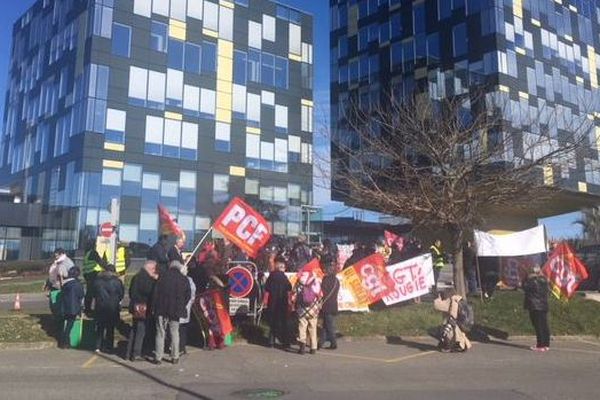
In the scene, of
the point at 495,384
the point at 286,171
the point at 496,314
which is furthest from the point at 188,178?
the point at 495,384

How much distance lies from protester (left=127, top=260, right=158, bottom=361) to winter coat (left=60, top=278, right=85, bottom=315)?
1482mm

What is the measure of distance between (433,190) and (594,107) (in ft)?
147

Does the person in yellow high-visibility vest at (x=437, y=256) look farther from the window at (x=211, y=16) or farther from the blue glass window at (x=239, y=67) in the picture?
the window at (x=211, y=16)

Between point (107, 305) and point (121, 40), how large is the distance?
39.7 metres

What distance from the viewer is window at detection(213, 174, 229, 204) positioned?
51.3 m

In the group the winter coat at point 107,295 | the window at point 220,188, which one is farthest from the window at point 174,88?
the winter coat at point 107,295

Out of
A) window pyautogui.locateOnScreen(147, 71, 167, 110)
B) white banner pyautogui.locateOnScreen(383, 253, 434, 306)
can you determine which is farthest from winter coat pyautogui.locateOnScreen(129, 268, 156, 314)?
window pyautogui.locateOnScreen(147, 71, 167, 110)

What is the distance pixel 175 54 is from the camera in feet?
165

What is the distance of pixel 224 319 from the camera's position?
494 inches

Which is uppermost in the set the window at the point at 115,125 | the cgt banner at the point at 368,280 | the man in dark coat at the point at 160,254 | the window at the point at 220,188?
the window at the point at 115,125

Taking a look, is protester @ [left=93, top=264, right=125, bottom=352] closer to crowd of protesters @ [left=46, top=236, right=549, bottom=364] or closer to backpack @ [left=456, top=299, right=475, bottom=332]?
crowd of protesters @ [left=46, top=236, right=549, bottom=364]

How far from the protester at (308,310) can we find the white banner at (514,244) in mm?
6818

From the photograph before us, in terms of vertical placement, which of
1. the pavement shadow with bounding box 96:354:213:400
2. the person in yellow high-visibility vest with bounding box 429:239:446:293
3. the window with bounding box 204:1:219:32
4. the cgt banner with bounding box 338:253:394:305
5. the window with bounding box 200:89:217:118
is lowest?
the pavement shadow with bounding box 96:354:213:400

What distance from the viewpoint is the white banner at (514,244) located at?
17000mm
